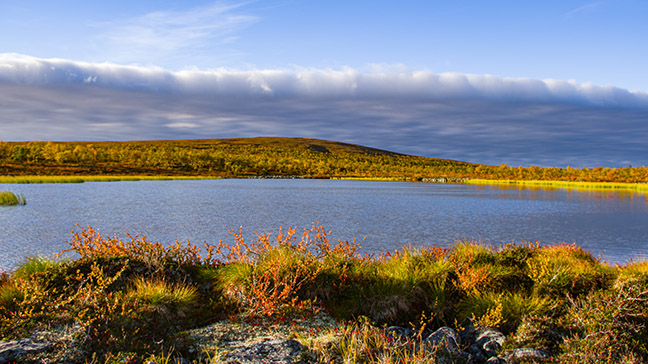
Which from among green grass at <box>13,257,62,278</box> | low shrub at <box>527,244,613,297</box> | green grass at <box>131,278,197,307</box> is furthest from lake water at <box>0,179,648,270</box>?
green grass at <box>131,278,197,307</box>

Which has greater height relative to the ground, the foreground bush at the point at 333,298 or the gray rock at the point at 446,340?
the foreground bush at the point at 333,298

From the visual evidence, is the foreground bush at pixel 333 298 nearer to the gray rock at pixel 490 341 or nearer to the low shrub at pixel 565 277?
the low shrub at pixel 565 277

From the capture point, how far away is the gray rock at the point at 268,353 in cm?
588

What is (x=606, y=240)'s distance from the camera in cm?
1975

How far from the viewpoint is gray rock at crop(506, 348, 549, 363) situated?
6277mm

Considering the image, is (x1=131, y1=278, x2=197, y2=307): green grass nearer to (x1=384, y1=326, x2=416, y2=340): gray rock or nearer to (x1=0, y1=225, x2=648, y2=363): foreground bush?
(x1=0, y1=225, x2=648, y2=363): foreground bush

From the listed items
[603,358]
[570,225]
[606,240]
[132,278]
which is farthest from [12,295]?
[570,225]

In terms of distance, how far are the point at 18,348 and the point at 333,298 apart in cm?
511

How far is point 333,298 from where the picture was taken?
27.0 ft

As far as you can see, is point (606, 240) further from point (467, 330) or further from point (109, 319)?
point (109, 319)

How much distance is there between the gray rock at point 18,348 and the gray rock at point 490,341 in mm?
6645

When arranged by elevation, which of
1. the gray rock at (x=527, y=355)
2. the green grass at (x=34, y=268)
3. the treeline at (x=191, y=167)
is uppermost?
the treeline at (x=191, y=167)

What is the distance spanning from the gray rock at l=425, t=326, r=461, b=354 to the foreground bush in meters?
0.28

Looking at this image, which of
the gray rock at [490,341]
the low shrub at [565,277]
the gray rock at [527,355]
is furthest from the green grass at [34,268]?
the low shrub at [565,277]
